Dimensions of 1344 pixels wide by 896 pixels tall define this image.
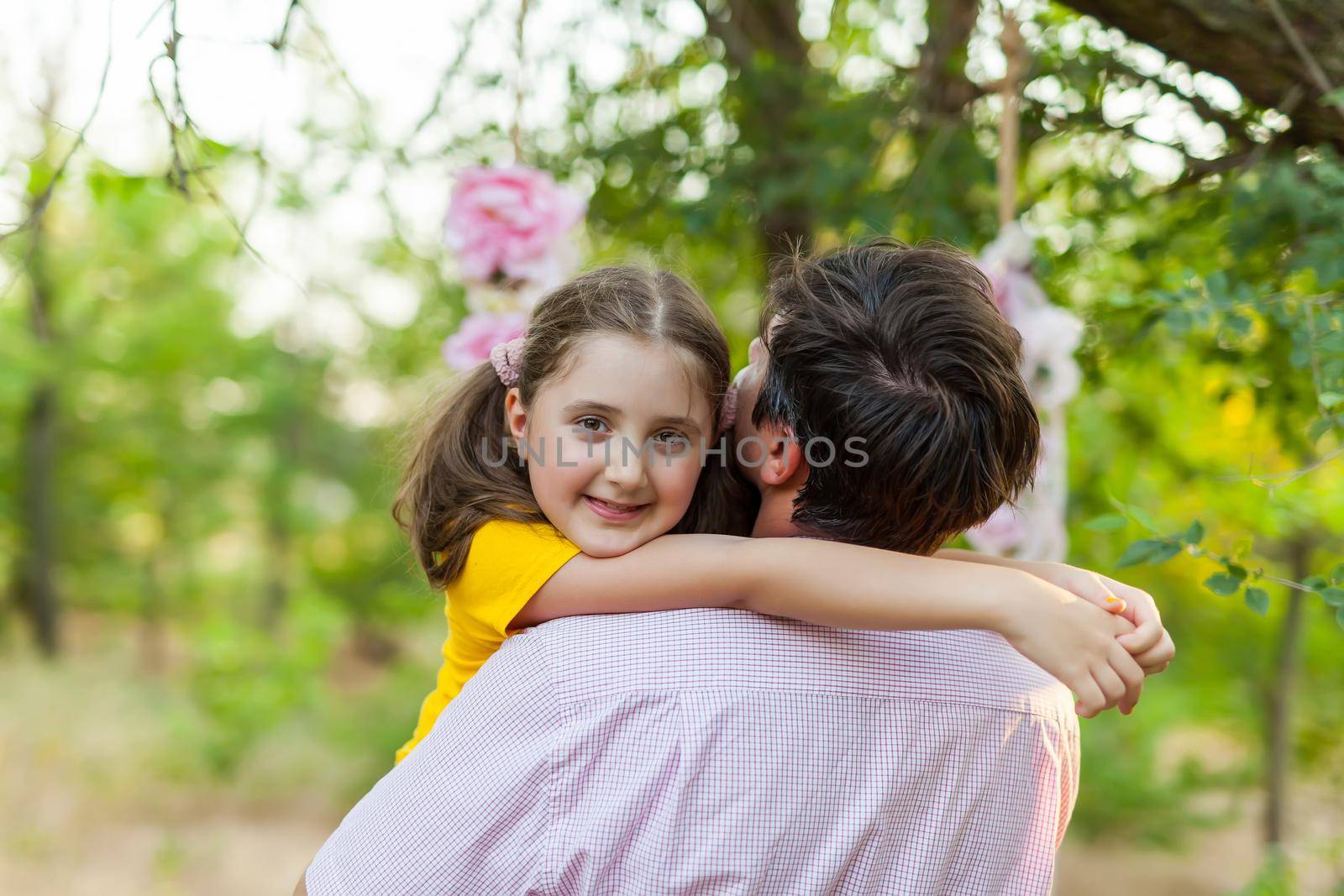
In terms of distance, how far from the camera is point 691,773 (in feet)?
3.38

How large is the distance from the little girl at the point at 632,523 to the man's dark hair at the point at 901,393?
0.06m

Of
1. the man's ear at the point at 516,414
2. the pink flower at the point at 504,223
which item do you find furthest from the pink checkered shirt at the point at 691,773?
the pink flower at the point at 504,223

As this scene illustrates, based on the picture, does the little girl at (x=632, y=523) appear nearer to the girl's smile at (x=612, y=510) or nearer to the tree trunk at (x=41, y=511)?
the girl's smile at (x=612, y=510)

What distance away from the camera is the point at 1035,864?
3.88ft

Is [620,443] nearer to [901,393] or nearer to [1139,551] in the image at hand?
[901,393]

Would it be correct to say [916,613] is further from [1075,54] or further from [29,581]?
[29,581]

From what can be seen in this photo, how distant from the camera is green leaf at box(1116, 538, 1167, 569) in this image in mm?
1405

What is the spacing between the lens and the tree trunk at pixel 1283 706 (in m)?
4.16

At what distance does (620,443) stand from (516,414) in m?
0.24

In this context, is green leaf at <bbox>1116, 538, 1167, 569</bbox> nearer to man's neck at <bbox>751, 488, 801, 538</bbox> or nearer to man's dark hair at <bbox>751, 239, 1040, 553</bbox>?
man's dark hair at <bbox>751, 239, 1040, 553</bbox>

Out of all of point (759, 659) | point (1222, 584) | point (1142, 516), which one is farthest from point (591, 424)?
point (1222, 584)

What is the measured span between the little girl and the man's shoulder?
0.03 meters

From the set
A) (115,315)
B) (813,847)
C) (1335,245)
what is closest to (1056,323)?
(1335,245)

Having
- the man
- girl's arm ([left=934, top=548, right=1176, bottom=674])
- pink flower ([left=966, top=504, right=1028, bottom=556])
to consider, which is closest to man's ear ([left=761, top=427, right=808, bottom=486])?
the man
